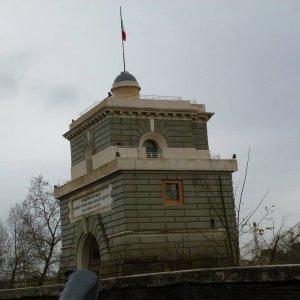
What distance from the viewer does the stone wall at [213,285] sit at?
24.5 ft

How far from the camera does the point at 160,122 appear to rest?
30312 millimetres

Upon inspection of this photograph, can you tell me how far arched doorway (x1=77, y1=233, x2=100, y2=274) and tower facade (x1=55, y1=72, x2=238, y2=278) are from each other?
0.19 ft

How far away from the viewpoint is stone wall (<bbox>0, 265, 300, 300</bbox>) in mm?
7453

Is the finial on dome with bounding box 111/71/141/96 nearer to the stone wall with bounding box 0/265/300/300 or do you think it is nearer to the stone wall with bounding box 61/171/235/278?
the stone wall with bounding box 61/171/235/278

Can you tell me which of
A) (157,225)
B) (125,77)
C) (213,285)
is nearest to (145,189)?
(157,225)

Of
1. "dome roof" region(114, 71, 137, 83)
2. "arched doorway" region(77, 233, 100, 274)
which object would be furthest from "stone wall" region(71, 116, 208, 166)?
"arched doorway" region(77, 233, 100, 274)

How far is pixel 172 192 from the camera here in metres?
28.9

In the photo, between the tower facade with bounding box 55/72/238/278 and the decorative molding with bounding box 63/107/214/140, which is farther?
the decorative molding with bounding box 63/107/214/140

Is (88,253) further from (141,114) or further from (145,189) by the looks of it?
(141,114)

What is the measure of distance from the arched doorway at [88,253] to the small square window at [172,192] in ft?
17.1

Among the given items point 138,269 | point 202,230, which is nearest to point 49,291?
point 138,269

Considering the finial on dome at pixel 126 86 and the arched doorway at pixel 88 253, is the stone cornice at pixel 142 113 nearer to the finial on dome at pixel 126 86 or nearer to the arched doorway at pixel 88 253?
the finial on dome at pixel 126 86

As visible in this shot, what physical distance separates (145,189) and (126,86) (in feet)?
21.1

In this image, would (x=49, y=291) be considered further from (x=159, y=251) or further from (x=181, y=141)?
(x=181, y=141)
